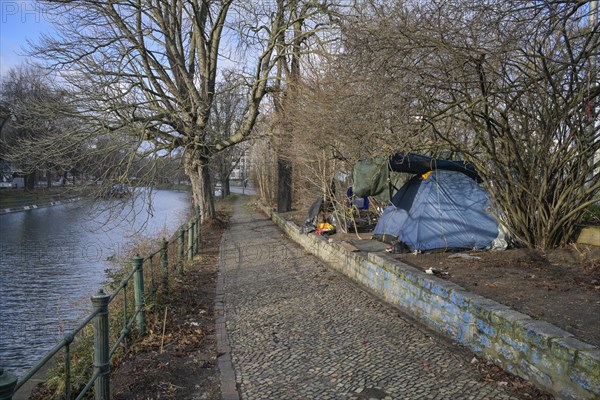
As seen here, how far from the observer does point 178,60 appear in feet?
61.1

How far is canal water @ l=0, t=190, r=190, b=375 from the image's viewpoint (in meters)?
8.88

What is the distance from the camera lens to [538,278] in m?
7.13

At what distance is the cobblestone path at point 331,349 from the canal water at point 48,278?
10.3ft

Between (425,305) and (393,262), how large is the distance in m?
1.48

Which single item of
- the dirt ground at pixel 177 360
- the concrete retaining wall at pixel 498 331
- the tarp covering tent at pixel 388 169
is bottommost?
the dirt ground at pixel 177 360

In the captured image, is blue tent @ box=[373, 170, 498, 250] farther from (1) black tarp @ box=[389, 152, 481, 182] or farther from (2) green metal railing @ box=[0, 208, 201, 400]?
(2) green metal railing @ box=[0, 208, 201, 400]

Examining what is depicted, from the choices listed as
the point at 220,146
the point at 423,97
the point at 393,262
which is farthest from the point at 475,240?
the point at 220,146

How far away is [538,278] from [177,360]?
15.7 feet

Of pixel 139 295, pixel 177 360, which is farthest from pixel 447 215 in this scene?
pixel 177 360

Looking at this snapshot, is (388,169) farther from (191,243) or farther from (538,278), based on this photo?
(191,243)

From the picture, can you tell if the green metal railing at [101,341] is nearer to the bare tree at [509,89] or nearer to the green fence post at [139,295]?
the green fence post at [139,295]

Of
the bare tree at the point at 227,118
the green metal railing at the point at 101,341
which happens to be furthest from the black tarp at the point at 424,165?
the bare tree at the point at 227,118

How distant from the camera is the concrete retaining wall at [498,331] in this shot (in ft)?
13.3

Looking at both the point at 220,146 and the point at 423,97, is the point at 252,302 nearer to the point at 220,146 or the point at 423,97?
the point at 423,97
